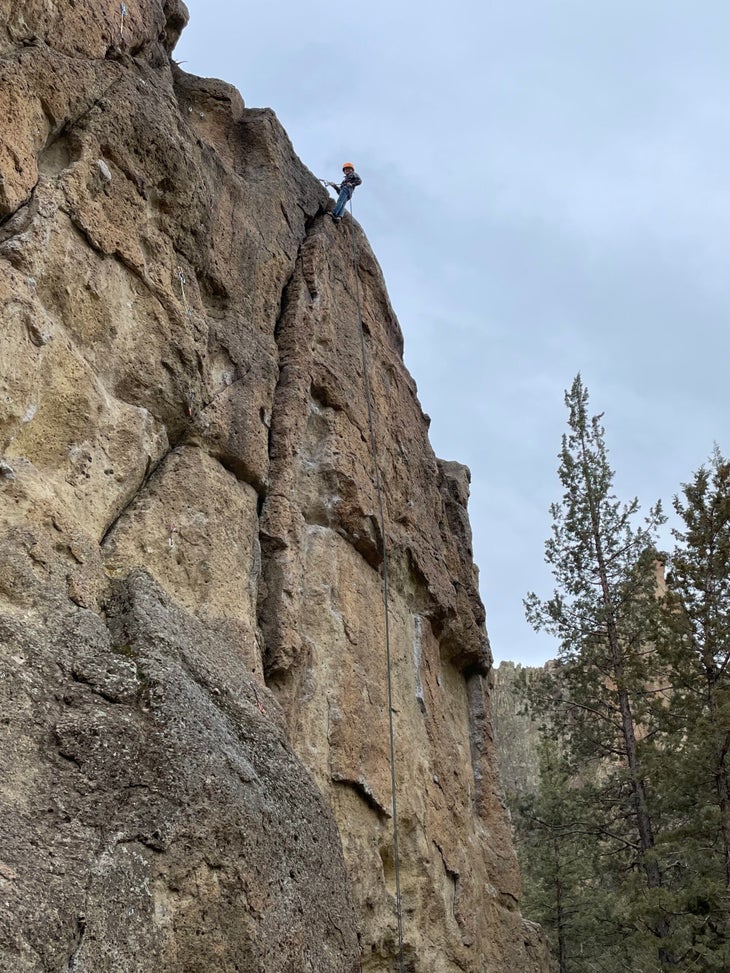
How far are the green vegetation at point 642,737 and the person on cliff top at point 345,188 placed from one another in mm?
8391

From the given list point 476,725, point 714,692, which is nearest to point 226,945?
point 476,725

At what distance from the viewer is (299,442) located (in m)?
9.97

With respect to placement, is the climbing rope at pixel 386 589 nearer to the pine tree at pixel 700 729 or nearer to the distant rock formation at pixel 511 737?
the pine tree at pixel 700 729

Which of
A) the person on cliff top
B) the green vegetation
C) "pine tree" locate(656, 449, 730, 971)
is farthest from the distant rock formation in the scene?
the person on cliff top

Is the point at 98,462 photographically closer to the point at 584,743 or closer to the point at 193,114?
the point at 193,114

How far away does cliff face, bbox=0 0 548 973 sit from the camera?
16.4ft

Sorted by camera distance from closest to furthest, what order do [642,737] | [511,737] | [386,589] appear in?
1. [386,589]
2. [642,737]
3. [511,737]

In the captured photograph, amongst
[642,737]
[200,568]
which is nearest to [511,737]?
[642,737]

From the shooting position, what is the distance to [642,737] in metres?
19.1

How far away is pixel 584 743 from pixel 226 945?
15.1 metres

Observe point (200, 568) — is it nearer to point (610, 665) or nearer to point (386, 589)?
point (386, 589)

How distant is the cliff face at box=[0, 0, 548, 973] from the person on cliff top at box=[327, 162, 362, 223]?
0.38m

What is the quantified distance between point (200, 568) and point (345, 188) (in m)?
7.90

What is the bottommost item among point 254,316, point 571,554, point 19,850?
point 19,850
